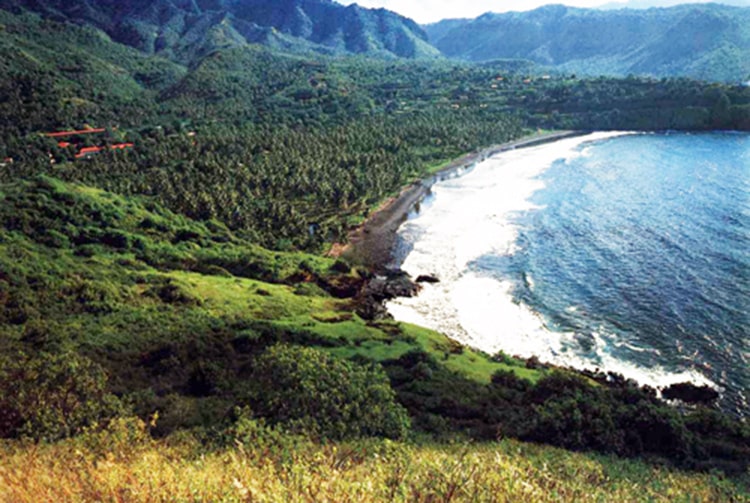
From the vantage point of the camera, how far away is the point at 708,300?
7975 centimetres

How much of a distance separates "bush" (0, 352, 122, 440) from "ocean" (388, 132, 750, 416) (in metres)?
53.8

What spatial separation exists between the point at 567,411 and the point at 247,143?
171m

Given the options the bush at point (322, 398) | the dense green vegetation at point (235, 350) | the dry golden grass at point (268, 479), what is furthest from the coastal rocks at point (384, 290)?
the dry golden grass at point (268, 479)

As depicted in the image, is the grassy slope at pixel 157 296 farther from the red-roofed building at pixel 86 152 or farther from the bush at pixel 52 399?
the red-roofed building at pixel 86 152

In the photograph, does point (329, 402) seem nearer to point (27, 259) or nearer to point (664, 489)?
point (664, 489)

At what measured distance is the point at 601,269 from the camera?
9512 cm

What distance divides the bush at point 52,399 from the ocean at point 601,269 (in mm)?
53792

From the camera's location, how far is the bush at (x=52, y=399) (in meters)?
29.6

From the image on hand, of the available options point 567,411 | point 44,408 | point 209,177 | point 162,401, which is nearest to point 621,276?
point 567,411

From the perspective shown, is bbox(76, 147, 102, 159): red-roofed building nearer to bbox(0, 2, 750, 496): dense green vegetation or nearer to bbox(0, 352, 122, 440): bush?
bbox(0, 2, 750, 496): dense green vegetation

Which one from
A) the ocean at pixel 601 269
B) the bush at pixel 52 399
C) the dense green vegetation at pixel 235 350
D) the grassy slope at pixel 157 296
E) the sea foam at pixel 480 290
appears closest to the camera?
the bush at pixel 52 399

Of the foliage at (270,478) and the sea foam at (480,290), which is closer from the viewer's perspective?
the foliage at (270,478)

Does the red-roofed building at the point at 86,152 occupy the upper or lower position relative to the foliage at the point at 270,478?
lower

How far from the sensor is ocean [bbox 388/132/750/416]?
228 feet
